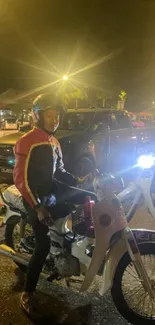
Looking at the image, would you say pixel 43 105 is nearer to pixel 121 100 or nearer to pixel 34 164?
pixel 34 164

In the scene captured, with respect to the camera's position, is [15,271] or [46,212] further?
[15,271]

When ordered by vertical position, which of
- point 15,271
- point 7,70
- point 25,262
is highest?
point 7,70

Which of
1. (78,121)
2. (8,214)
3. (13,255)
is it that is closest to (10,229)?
(8,214)

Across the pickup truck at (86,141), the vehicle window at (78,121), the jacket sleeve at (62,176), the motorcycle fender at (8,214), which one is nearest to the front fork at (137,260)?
the jacket sleeve at (62,176)

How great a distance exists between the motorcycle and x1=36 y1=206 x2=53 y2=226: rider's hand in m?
0.31

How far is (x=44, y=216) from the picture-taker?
3.15 meters

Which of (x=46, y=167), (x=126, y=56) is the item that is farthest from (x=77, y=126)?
(x=126, y=56)

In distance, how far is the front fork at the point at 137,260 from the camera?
3018 millimetres

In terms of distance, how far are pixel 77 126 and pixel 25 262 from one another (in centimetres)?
638

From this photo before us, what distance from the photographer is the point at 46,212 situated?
3.17 metres

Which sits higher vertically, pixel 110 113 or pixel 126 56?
pixel 126 56

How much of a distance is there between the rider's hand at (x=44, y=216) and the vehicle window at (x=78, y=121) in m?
6.54

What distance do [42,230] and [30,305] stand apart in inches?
29.0

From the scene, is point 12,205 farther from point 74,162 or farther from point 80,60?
point 80,60
